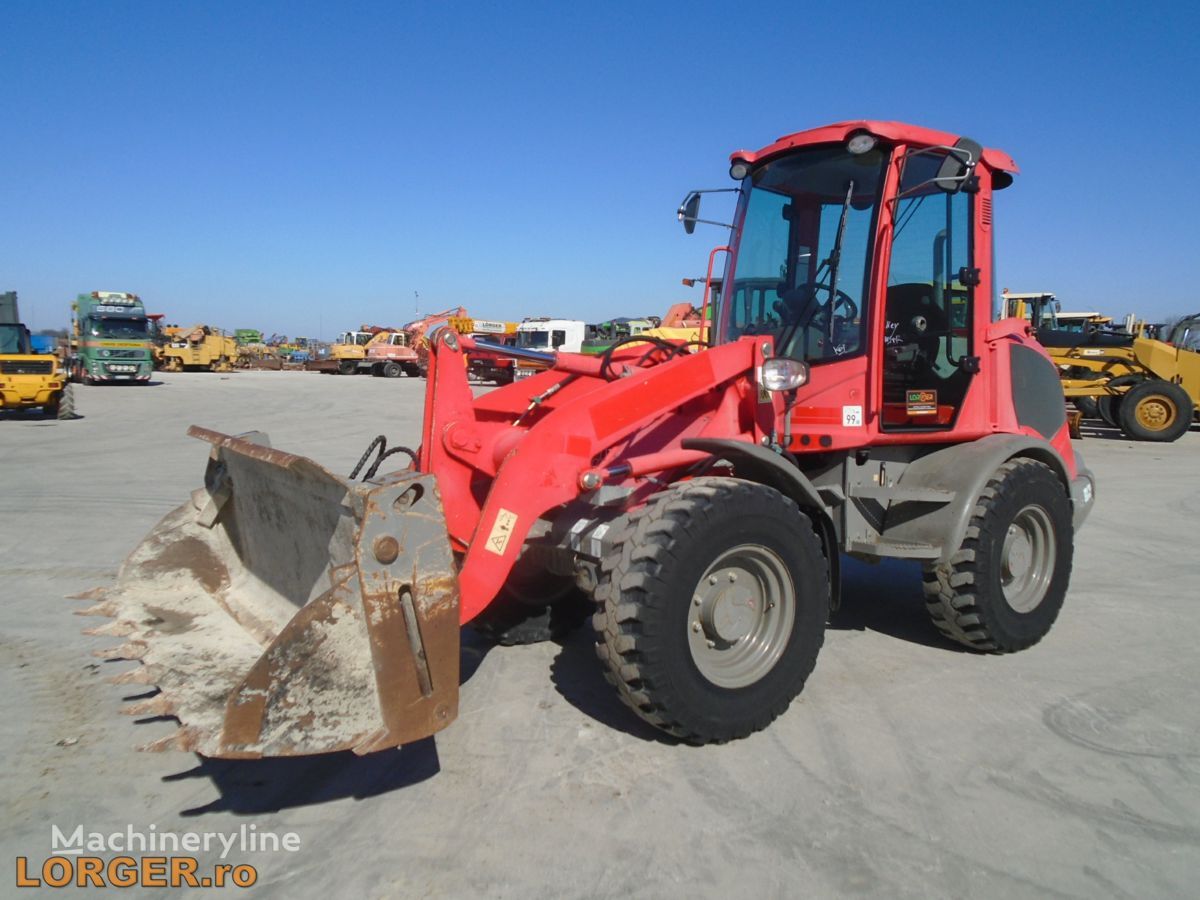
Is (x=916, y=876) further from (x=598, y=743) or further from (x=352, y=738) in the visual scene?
(x=352, y=738)

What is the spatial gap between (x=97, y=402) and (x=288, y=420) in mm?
7985

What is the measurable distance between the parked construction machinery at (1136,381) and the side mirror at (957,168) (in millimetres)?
13333

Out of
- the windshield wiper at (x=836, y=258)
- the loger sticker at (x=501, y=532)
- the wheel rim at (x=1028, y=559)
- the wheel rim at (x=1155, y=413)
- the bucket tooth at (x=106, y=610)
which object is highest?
the windshield wiper at (x=836, y=258)

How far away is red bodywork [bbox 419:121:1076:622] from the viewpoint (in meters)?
3.54

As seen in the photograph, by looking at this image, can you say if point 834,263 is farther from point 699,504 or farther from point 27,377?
point 27,377

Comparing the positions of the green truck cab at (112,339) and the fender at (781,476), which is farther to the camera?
the green truck cab at (112,339)

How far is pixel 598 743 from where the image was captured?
358 centimetres

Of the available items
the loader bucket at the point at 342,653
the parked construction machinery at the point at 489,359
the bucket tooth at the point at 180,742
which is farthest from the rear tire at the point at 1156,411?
the bucket tooth at the point at 180,742

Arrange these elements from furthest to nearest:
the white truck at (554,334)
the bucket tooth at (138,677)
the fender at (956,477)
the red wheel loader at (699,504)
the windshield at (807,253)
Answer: the white truck at (554,334), the windshield at (807,253), the fender at (956,477), the bucket tooth at (138,677), the red wheel loader at (699,504)

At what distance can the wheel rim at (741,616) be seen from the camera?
3637 millimetres

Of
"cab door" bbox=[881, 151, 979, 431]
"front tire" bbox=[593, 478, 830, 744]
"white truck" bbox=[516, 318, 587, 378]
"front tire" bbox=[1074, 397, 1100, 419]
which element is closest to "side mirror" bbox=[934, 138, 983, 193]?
"cab door" bbox=[881, 151, 979, 431]

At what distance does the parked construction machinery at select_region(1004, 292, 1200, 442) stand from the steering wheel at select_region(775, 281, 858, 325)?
43.4ft

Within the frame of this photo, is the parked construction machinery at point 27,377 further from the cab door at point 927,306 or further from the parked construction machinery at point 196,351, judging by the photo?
the parked construction machinery at point 196,351

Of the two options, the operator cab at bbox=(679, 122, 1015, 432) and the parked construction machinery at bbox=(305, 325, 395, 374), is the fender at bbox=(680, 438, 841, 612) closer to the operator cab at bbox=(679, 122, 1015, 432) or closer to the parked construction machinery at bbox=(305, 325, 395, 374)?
the operator cab at bbox=(679, 122, 1015, 432)
